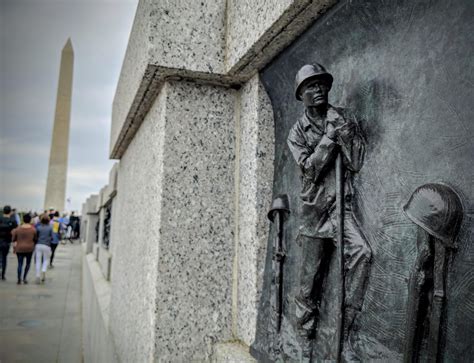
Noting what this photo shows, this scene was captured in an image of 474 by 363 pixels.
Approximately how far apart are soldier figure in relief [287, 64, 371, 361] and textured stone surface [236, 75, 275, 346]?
40cm

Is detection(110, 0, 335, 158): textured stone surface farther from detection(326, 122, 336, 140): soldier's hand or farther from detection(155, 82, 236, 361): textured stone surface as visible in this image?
detection(326, 122, 336, 140): soldier's hand

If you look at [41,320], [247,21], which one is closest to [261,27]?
Result: [247,21]

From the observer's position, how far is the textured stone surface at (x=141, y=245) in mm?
2318

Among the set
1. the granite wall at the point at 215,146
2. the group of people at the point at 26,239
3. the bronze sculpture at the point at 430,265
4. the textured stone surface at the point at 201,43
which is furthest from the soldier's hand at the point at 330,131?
the group of people at the point at 26,239

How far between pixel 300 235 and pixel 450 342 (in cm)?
73

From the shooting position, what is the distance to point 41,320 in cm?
732

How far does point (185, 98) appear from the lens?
7.79 ft

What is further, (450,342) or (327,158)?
(327,158)

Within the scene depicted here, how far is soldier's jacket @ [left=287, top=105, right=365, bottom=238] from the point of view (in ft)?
4.75

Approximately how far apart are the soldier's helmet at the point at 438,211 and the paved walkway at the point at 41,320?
569 cm

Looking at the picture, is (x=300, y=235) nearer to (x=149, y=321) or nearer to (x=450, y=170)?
(x=450, y=170)

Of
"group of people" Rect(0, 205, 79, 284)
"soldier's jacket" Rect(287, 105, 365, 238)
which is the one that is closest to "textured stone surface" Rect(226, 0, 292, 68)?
"soldier's jacket" Rect(287, 105, 365, 238)

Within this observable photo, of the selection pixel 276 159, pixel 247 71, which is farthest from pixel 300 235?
pixel 247 71

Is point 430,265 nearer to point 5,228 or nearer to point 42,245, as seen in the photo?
point 42,245
